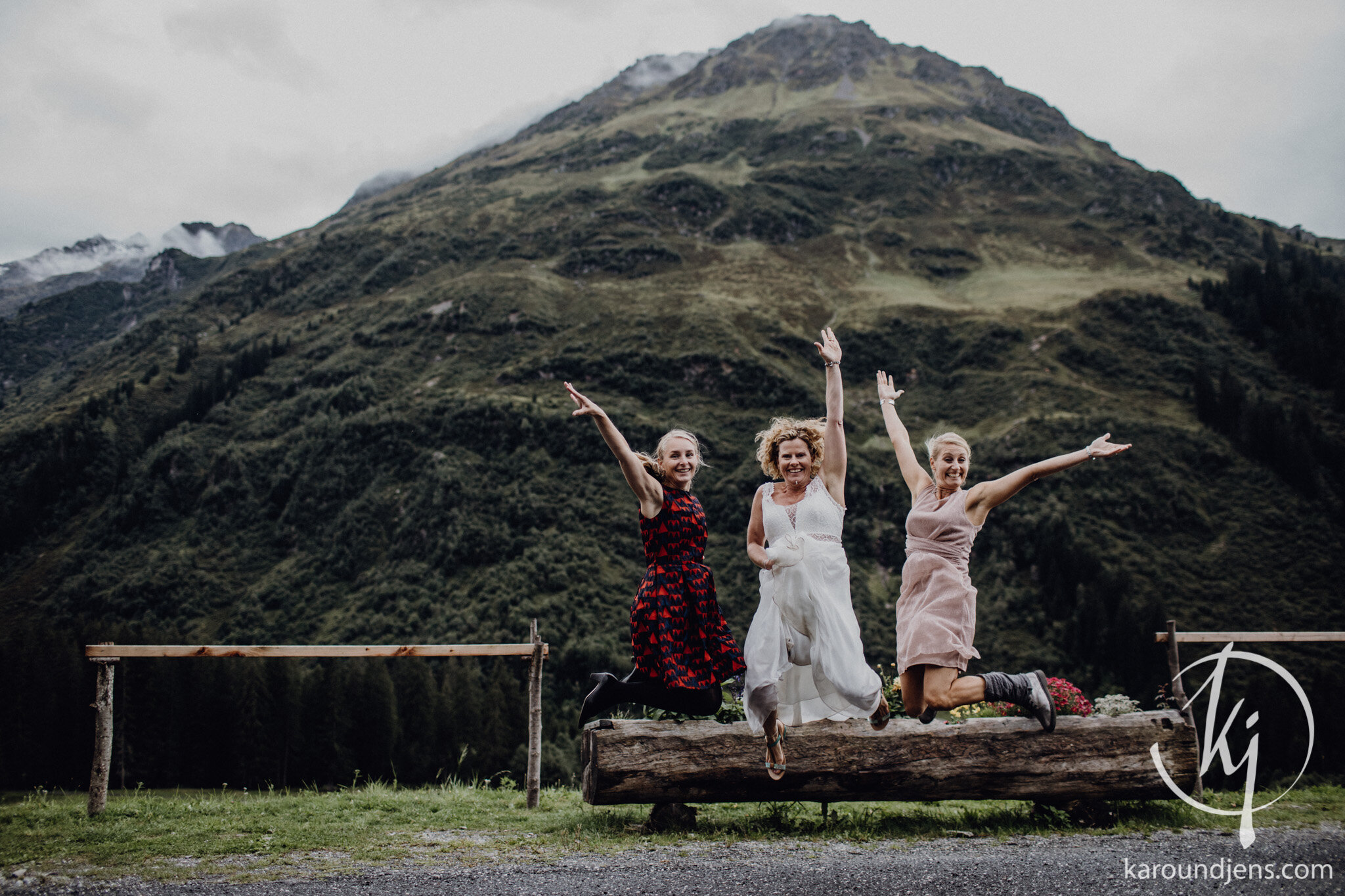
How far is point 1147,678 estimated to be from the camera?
192 ft

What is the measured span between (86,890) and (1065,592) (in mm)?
74990

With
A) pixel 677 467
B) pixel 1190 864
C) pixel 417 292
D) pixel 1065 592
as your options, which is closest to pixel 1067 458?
pixel 677 467

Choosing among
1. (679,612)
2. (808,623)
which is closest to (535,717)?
(679,612)

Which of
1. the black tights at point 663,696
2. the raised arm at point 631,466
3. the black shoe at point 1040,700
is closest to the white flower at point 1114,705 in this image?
the black shoe at point 1040,700

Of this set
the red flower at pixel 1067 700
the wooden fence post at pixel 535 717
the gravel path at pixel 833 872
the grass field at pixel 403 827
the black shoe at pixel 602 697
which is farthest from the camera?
the wooden fence post at pixel 535 717

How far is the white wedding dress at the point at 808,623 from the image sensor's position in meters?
5.15

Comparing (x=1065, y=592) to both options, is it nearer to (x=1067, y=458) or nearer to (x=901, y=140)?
(x=1067, y=458)

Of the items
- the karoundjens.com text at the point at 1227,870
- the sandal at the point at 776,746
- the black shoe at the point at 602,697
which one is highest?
the black shoe at the point at 602,697

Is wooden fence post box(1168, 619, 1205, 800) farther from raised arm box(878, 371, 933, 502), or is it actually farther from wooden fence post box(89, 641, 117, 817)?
wooden fence post box(89, 641, 117, 817)

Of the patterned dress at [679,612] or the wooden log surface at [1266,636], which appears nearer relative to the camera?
the patterned dress at [679,612]

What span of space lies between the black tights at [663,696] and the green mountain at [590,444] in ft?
114

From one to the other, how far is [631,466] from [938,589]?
8.50 feet

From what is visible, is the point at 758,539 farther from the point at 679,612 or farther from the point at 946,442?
the point at 946,442

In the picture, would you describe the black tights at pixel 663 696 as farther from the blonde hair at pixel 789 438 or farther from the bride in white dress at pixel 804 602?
the blonde hair at pixel 789 438
